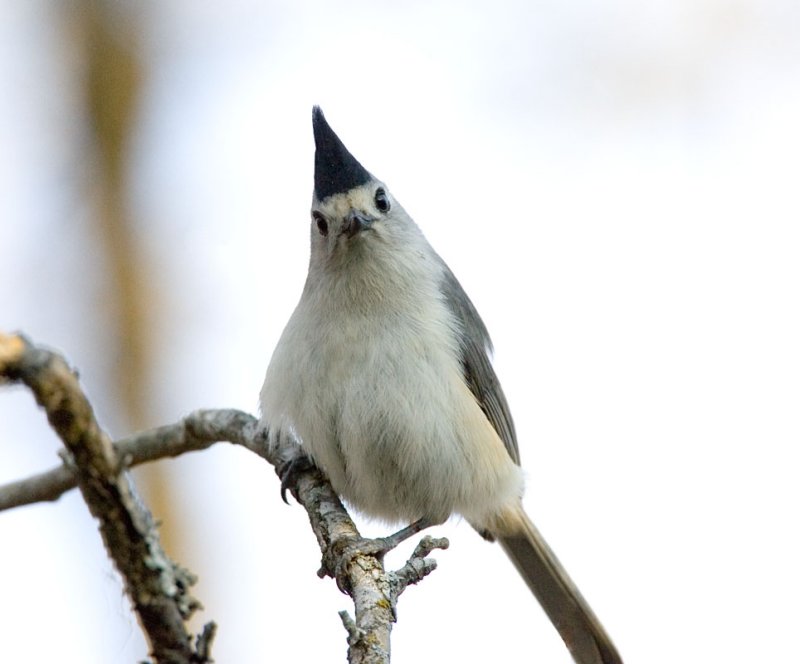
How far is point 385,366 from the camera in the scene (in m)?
3.27

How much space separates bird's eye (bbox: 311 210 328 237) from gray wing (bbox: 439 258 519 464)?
1.68ft

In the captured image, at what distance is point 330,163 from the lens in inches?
140

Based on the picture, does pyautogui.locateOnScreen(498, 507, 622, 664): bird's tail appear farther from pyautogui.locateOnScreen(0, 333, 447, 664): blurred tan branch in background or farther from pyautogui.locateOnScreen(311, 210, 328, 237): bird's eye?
pyautogui.locateOnScreen(0, 333, 447, 664): blurred tan branch in background

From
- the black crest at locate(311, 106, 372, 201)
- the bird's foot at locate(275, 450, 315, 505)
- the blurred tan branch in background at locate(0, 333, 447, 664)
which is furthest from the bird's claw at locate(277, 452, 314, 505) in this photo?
the blurred tan branch in background at locate(0, 333, 447, 664)

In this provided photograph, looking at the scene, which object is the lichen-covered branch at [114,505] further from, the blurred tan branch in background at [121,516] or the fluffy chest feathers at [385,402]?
the fluffy chest feathers at [385,402]

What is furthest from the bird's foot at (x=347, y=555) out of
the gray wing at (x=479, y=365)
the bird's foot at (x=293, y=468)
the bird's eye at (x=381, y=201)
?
the bird's eye at (x=381, y=201)

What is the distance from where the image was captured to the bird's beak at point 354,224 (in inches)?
138

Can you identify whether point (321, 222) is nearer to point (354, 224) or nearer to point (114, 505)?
point (354, 224)

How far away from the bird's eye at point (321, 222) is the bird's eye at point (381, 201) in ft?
0.72

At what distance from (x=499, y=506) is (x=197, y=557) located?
6.51ft

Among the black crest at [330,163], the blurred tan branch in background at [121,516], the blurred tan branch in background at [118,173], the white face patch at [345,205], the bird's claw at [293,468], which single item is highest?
the blurred tan branch in background at [118,173]

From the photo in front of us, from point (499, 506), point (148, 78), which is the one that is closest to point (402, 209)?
point (499, 506)

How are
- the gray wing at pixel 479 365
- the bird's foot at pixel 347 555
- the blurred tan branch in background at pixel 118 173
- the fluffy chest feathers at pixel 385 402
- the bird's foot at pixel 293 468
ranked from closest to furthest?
the bird's foot at pixel 347 555, the fluffy chest feathers at pixel 385 402, the bird's foot at pixel 293 468, the gray wing at pixel 479 365, the blurred tan branch in background at pixel 118 173

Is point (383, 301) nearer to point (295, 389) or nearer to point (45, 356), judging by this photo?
point (295, 389)
